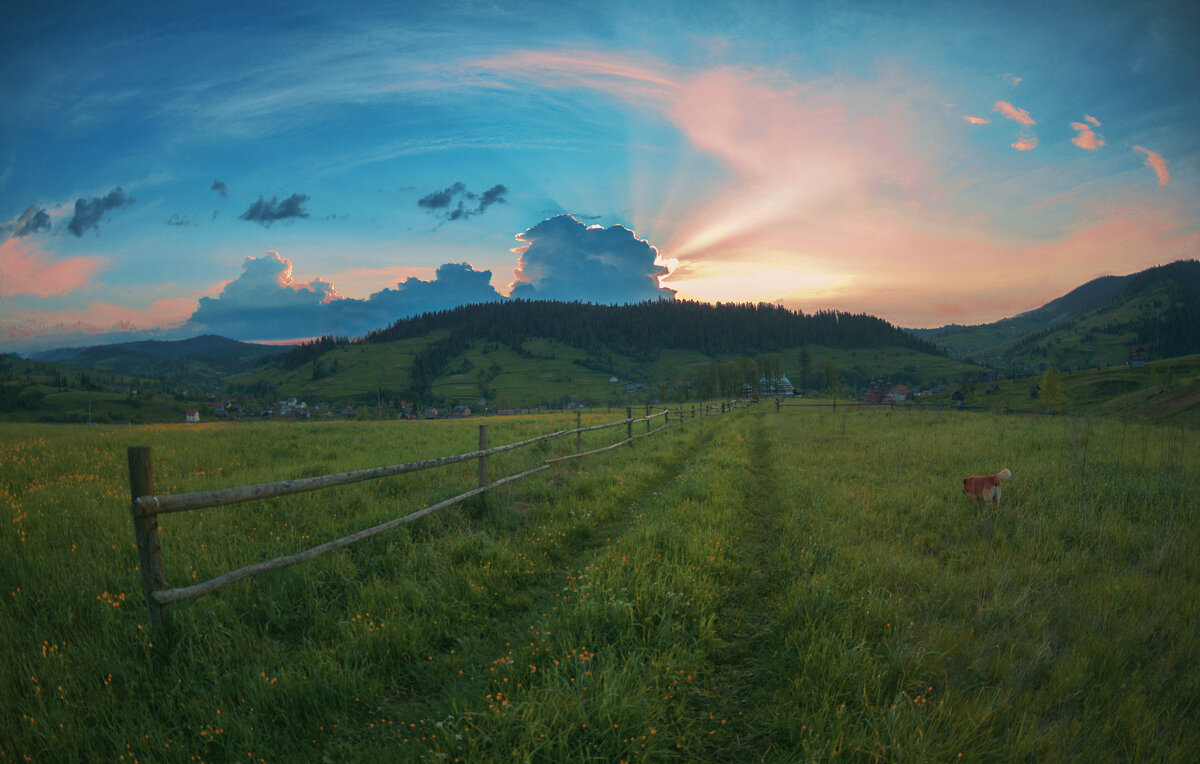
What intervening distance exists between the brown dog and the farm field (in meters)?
0.29

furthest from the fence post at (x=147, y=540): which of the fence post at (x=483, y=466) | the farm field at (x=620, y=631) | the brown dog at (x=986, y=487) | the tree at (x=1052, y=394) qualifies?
the tree at (x=1052, y=394)

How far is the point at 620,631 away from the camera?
4.32m

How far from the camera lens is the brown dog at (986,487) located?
7.98 metres

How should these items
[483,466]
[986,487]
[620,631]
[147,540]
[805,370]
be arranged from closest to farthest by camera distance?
[147,540], [620,631], [986,487], [483,466], [805,370]

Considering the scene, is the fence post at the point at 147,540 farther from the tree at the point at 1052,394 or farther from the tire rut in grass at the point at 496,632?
the tree at the point at 1052,394

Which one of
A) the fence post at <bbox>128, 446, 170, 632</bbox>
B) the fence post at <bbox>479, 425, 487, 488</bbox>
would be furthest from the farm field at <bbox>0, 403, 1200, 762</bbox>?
the fence post at <bbox>479, 425, 487, 488</bbox>

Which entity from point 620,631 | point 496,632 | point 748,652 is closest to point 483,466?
point 496,632

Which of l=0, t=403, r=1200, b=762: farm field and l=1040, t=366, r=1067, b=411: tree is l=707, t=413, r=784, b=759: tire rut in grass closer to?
l=0, t=403, r=1200, b=762: farm field

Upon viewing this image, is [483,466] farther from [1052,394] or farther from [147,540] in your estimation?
[1052,394]

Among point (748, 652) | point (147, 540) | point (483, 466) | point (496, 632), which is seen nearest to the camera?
point (147, 540)

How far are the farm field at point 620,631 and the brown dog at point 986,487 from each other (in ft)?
0.96

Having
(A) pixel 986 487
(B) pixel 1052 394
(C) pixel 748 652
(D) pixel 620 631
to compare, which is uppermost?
(A) pixel 986 487

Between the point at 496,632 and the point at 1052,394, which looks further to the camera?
the point at 1052,394

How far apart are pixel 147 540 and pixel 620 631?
4.41 meters
